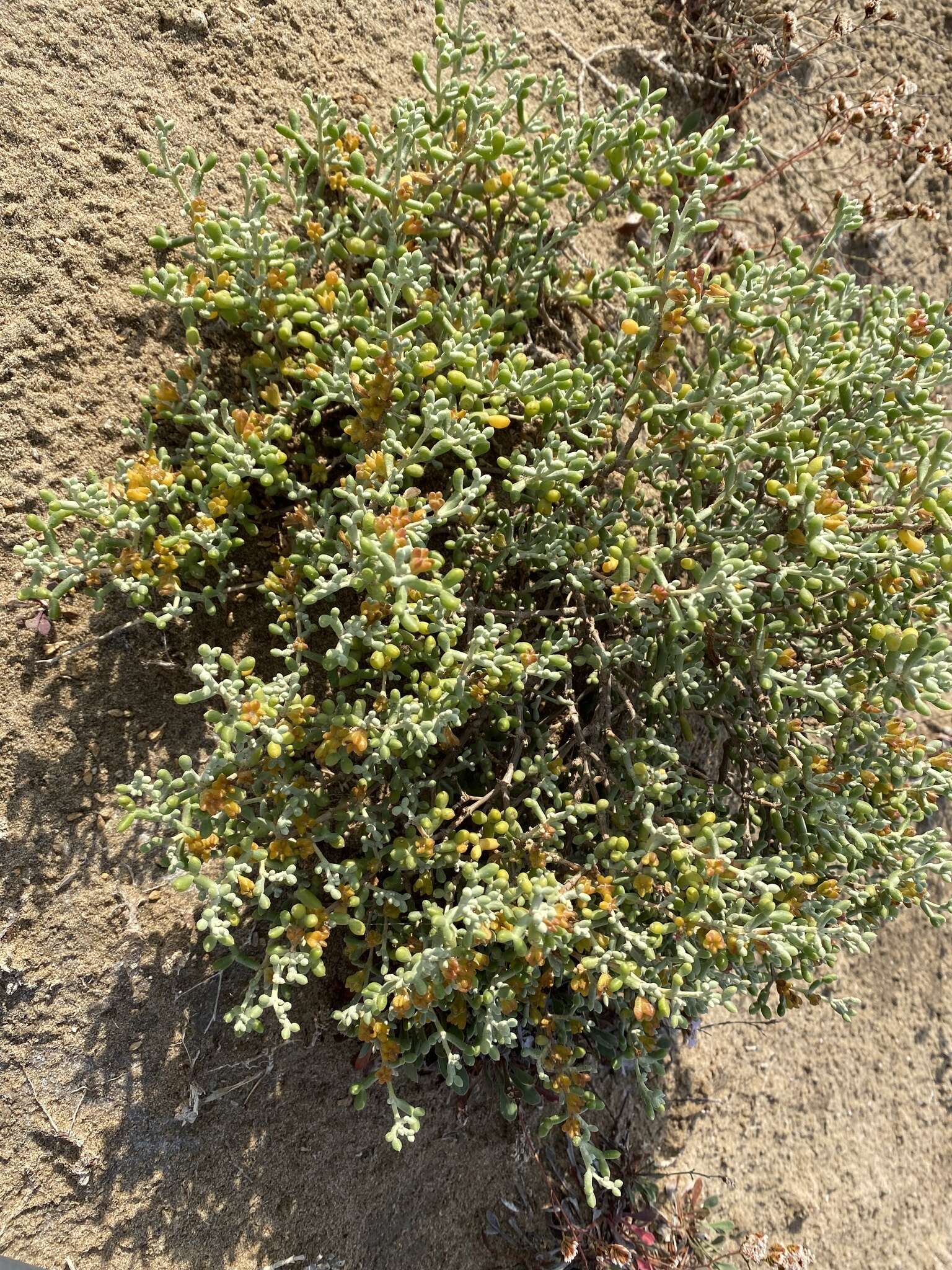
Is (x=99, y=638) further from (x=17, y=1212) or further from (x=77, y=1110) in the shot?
(x=17, y=1212)

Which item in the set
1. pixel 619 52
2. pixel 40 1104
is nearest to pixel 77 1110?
pixel 40 1104

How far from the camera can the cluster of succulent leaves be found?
86.5 inches

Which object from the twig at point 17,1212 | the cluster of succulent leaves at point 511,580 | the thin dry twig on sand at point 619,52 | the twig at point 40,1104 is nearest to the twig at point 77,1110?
the twig at point 40,1104

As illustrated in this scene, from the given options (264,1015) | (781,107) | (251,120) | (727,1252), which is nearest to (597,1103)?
(264,1015)

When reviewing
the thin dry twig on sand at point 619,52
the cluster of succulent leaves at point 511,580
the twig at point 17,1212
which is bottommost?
the twig at point 17,1212

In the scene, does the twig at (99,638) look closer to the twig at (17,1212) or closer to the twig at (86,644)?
the twig at (86,644)

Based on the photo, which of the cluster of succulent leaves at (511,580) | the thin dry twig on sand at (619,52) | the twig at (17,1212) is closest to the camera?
the cluster of succulent leaves at (511,580)

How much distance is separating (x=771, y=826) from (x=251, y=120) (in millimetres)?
2666

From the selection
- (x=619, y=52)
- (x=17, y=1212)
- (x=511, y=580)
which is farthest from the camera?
(x=619, y=52)

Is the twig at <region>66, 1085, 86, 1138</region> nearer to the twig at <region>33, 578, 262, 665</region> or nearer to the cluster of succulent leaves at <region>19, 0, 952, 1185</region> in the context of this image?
the cluster of succulent leaves at <region>19, 0, 952, 1185</region>

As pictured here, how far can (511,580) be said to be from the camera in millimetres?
2787

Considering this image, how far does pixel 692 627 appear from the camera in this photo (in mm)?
2289

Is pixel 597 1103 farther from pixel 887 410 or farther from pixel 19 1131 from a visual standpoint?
pixel 887 410

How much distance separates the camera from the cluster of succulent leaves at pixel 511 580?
2.20 meters
